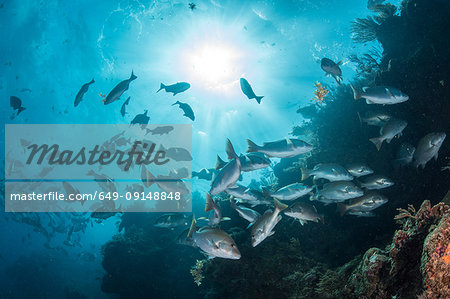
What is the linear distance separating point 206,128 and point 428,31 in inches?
914

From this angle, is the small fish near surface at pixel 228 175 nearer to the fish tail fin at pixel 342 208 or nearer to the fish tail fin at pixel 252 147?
the fish tail fin at pixel 252 147

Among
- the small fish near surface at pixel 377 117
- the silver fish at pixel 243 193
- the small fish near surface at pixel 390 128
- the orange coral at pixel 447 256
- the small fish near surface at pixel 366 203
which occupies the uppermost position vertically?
the small fish near surface at pixel 377 117

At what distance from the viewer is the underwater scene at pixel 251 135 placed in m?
4.59

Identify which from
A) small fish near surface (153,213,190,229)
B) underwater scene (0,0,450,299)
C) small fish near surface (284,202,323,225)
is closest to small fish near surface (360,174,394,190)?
underwater scene (0,0,450,299)

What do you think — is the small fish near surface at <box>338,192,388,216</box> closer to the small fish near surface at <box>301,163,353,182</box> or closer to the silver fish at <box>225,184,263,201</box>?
the small fish near surface at <box>301,163,353,182</box>

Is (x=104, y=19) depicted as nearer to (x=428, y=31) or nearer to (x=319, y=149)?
(x=319, y=149)

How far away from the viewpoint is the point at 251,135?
29.1 metres

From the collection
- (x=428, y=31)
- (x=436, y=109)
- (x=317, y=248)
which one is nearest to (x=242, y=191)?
(x=317, y=248)

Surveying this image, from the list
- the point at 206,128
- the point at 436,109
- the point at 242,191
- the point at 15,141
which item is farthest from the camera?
the point at 15,141

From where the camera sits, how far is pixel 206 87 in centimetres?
2183

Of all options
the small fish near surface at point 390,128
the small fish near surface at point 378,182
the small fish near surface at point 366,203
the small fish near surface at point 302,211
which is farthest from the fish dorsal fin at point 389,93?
the small fish near surface at point 302,211

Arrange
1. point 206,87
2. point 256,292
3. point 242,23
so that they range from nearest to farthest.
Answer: point 256,292, point 242,23, point 206,87

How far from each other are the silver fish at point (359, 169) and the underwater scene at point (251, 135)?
35mm

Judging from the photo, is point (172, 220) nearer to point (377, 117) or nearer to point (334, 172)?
point (334, 172)
